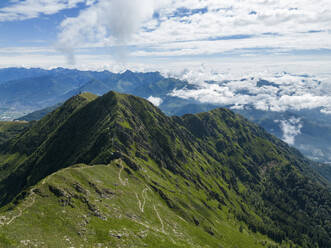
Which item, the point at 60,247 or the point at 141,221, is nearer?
the point at 60,247

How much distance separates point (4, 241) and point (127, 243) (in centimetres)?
5705

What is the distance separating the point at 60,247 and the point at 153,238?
59.6 metres

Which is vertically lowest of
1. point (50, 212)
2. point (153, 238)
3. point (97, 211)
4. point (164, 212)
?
point (164, 212)

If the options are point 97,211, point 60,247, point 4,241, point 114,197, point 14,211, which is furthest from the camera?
point 114,197

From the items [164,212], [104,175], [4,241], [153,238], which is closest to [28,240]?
[4,241]

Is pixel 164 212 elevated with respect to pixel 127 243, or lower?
lower

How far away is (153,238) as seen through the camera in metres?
147

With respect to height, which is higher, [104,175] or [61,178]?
[61,178]

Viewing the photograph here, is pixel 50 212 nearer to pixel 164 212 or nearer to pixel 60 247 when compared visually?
pixel 60 247

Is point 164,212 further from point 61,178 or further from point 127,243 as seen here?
point 61,178

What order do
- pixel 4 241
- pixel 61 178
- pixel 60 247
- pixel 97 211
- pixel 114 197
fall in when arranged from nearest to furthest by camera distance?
1. pixel 4 241
2. pixel 60 247
3. pixel 97 211
4. pixel 61 178
5. pixel 114 197

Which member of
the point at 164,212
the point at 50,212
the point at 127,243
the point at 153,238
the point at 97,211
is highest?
the point at 50,212

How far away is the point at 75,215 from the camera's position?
128875mm

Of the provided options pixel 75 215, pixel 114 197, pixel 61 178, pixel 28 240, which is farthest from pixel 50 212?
pixel 114 197
